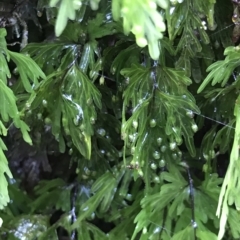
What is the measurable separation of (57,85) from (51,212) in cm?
33

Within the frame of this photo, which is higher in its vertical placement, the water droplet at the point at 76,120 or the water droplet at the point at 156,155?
the water droplet at the point at 76,120

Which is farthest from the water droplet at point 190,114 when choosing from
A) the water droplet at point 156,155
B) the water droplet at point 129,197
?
the water droplet at point 129,197

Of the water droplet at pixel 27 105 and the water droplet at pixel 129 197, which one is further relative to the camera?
the water droplet at pixel 129 197

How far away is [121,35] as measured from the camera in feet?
2.01

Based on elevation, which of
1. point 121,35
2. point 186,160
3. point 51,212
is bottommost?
point 51,212

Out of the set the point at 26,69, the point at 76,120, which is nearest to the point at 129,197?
the point at 76,120

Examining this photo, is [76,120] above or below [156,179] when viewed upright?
above

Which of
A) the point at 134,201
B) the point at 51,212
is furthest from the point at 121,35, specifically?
the point at 51,212

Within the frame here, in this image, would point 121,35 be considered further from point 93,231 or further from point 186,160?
point 93,231

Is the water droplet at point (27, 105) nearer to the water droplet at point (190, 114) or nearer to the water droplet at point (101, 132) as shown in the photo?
the water droplet at point (101, 132)

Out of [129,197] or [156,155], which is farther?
[129,197]

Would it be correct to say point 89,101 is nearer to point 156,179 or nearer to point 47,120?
point 47,120

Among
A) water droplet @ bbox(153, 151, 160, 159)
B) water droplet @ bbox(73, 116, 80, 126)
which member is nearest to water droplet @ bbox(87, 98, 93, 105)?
water droplet @ bbox(73, 116, 80, 126)

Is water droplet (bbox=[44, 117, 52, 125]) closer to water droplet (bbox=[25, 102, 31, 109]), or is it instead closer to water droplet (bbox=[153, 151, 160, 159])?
water droplet (bbox=[25, 102, 31, 109])
